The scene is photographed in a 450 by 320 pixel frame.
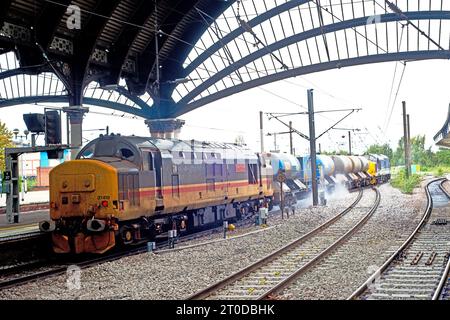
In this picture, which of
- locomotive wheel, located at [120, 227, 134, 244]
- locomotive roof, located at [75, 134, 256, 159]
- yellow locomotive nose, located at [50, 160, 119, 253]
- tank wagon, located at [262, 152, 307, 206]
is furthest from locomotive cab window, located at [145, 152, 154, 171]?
tank wagon, located at [262, 152, 307, 206]

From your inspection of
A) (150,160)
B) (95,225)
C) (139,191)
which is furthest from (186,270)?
(150,160)

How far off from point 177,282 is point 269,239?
778 cm

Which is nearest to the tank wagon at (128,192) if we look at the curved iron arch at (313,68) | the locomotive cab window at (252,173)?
the locomotive cab window at (252,173)

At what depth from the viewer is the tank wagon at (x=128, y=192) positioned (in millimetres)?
15703

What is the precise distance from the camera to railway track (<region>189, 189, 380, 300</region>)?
11158 mm

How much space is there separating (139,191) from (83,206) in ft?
6.11

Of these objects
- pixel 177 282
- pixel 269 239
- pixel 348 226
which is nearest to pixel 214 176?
pixel 269 239

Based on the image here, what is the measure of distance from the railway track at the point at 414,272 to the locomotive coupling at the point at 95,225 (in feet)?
25.4

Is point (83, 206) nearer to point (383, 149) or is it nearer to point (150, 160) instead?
point (150, 160)

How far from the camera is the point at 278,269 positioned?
45.7 ft

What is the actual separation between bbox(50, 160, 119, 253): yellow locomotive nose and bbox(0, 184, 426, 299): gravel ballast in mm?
1077

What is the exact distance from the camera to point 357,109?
3005 cm

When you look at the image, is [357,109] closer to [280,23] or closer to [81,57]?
[280,23]

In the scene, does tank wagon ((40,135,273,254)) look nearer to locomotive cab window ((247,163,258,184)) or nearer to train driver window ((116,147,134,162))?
train driver window ((116,147,134,162))
